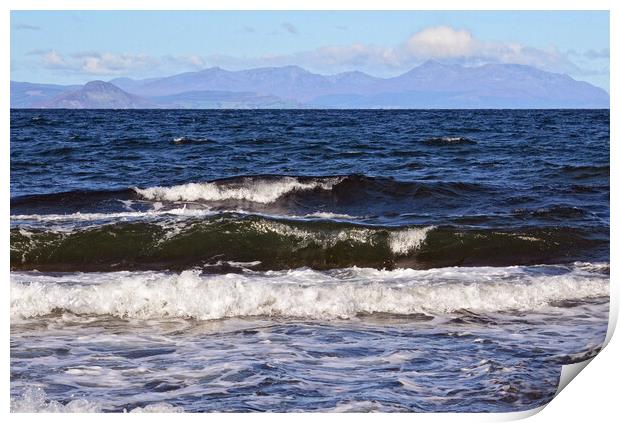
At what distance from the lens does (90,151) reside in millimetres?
21078

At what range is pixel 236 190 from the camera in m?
14.3

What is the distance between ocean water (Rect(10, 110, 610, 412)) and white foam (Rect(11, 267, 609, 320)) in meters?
0.02

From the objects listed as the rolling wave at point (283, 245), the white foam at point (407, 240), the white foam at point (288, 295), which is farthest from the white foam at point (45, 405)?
the white foam at point (407, 240)

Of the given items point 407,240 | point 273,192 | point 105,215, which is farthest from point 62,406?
point 273,192

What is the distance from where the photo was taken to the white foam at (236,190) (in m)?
13.8

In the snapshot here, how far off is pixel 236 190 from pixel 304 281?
624cm

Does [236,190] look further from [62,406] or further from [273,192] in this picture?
[62,406]

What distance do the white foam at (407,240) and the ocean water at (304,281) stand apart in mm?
34

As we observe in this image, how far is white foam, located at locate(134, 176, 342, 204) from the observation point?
13.8m

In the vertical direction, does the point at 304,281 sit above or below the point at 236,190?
below
